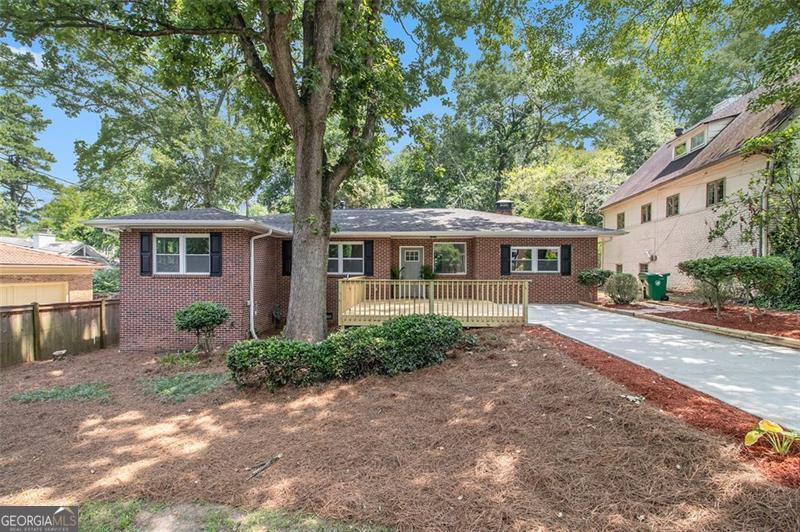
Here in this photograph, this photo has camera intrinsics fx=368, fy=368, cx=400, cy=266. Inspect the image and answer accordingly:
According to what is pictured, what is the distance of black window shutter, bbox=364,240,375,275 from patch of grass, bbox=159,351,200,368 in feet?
19.4

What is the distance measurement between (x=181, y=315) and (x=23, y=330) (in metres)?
4.02

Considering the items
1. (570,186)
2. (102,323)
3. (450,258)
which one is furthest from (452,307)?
(570,186)

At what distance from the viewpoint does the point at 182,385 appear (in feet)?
21.6

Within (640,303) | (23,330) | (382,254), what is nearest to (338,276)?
(382,254)

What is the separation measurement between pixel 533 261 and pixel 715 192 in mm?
7232

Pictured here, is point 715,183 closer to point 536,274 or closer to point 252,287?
point 536,274

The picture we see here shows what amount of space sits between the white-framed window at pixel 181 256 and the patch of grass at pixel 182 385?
3192 mm

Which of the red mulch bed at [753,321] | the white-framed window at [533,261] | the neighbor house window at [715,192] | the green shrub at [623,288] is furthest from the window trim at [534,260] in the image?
the neighbor house window at [715,192]

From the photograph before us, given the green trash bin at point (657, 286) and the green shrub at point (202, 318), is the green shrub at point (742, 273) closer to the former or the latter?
the green trash bin at point (657, 286)

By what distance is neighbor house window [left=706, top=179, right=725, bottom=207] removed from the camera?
1335 centimetres

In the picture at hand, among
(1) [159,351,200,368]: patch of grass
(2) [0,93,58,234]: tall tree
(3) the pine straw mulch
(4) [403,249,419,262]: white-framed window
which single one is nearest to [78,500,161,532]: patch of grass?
(3) the pine straw mulch

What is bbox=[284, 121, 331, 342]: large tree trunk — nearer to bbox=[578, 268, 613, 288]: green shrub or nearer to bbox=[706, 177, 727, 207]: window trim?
bbox=[578, 268, 613, 288]: green shrub

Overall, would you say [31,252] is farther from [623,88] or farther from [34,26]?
[623,88]

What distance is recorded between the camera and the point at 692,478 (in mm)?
2914
